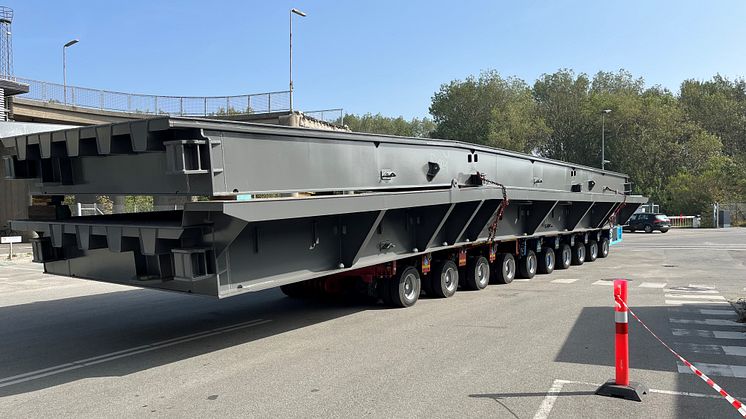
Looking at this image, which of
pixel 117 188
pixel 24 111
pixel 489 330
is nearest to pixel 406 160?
pixel 489 330

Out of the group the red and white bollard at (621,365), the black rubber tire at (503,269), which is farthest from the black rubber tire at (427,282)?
the red and white bollard at (621,365)

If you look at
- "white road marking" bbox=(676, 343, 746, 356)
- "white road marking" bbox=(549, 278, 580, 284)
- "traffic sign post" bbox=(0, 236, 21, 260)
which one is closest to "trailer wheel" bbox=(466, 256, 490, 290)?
"white road marking" bbox=(549, 278, 580, 284)

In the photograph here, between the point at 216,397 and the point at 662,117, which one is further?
the point at 662,117

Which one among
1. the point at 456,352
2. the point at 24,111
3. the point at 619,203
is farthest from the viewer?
the point at 24,111

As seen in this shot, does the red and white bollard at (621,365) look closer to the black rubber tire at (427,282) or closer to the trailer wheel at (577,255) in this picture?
the black rubber tire at (427,282)

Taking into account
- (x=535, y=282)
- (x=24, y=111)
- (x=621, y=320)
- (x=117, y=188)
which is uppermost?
(x=24, y=111)

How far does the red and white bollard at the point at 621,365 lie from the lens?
5246 mm

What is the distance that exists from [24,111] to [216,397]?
3231 cm

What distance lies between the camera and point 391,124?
9856 cm

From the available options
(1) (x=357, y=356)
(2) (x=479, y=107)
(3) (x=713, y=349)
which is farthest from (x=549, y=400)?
(2) (x=479, y=107)

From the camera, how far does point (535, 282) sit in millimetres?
13398

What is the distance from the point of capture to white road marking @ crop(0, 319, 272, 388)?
608 centimetres

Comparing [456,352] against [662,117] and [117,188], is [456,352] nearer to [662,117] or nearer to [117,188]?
[117,188]

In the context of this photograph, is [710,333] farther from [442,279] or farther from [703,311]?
[442,279]
